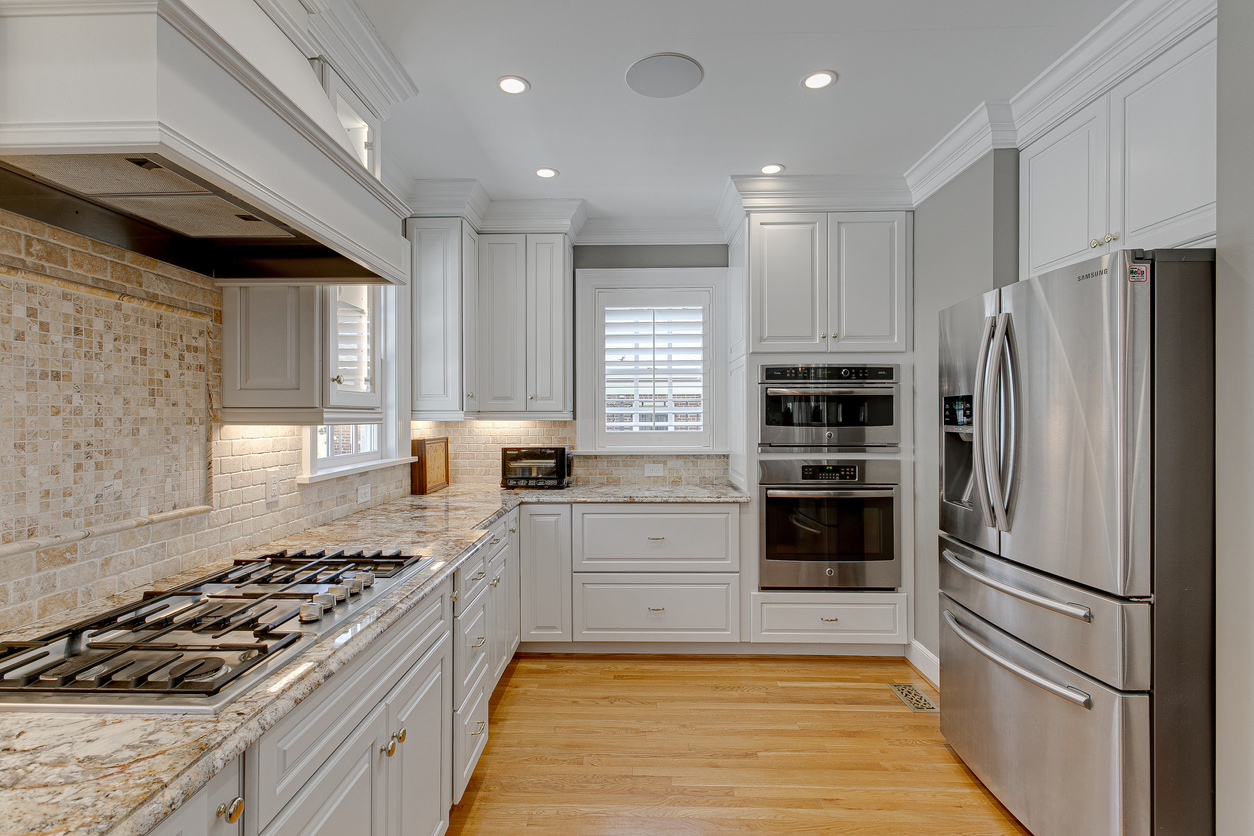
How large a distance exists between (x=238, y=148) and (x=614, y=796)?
2199 millimetres

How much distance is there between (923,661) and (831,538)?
75cm

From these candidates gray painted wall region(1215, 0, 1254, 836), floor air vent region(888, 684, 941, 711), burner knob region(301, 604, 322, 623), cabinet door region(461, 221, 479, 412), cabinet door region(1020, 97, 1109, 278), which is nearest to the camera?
burner knob region(301, 604, 322, 623)

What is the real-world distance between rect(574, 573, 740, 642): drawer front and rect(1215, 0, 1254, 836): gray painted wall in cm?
203

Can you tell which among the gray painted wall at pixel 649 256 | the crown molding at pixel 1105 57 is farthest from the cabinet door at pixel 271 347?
the crown molding at pixel 1105 57

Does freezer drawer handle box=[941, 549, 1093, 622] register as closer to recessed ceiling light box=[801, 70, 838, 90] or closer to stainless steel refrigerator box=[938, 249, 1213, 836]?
stainless steel refrigerator box=[938, 249, 1213, 836]

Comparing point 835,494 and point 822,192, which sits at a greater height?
point 822,192

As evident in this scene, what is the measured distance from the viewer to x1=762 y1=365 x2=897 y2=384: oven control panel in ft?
10.5

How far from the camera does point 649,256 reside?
12.9ft

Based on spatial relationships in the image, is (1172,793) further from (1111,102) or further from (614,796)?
(1111,102)

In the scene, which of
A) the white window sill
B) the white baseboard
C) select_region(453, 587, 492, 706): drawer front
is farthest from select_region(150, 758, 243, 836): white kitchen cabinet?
the white baseboard

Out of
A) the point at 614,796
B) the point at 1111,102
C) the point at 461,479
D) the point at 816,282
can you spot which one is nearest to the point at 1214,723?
the point at 614,796

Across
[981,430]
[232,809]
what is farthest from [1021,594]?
[232,809]

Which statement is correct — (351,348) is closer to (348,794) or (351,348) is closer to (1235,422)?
(348,794)

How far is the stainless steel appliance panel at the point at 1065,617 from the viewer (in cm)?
154
